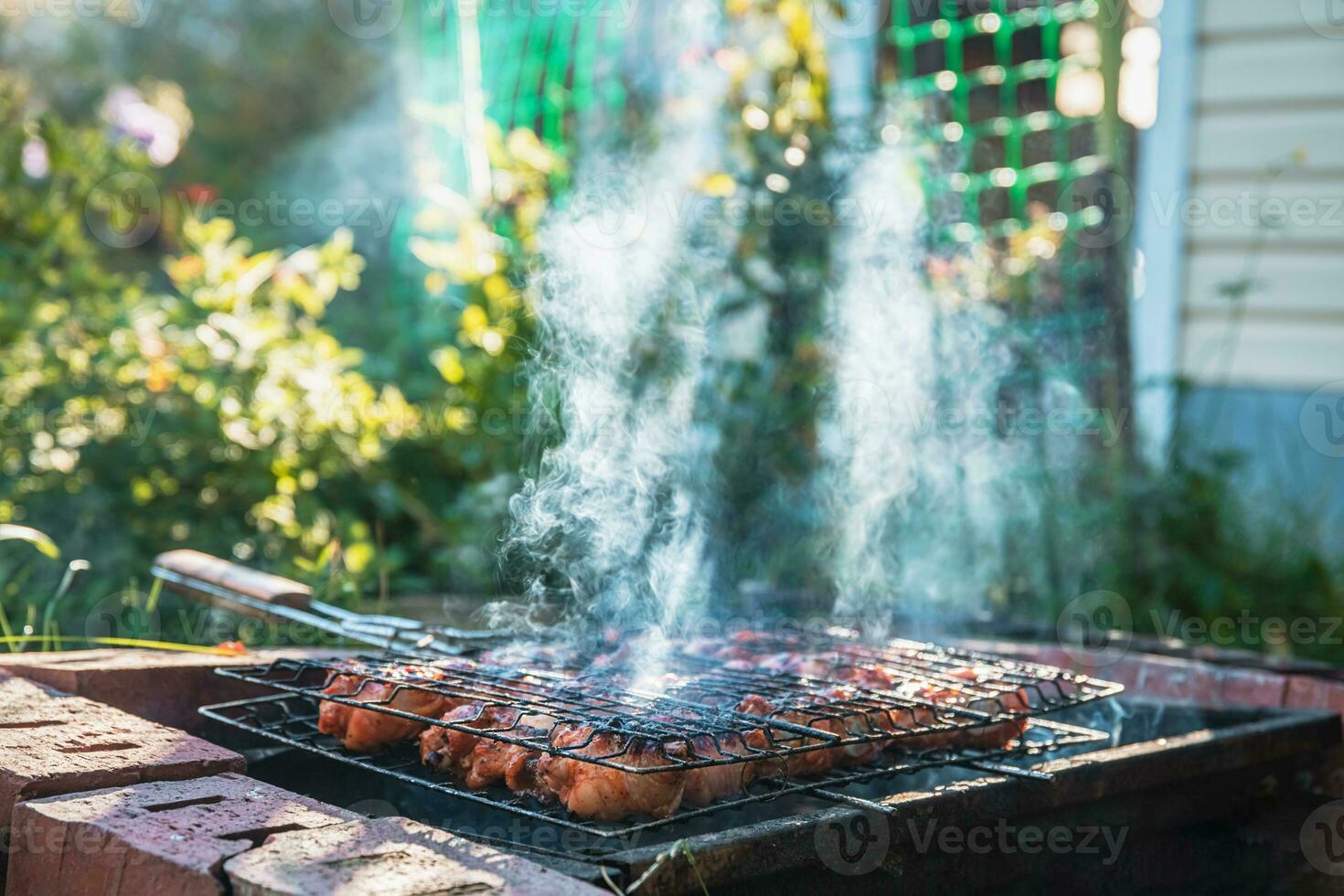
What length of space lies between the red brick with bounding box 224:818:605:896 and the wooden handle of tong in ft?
4.41

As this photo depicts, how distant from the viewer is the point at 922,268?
6.17m

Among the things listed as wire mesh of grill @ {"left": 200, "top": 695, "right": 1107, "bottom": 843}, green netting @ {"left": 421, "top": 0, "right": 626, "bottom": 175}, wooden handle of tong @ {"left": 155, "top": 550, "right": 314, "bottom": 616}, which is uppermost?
green netting @ {"left": 421, "top": 0, "right": 626, "bottom": 175}

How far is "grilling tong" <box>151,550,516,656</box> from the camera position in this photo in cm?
334

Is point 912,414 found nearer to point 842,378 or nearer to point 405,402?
point 842,378

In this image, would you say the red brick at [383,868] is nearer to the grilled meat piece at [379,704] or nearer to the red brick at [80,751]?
the red brick at [80,751]

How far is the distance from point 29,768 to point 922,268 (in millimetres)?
4720

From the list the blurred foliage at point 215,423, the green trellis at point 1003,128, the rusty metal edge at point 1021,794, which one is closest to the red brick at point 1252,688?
the rusty metal edge at point 1021,794

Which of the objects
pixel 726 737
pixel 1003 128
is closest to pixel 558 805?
pixel 726 737

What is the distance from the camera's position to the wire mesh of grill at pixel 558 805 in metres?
2.34

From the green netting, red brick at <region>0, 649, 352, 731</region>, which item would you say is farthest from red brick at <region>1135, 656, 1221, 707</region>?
the green netting

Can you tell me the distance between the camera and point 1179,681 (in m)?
4.02

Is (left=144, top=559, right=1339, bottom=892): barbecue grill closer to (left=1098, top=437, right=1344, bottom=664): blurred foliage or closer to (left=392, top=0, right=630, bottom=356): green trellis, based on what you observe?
(left=1098, top=437, right=1344, bottom=664): blurred foliage

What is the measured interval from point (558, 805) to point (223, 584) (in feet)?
4.71

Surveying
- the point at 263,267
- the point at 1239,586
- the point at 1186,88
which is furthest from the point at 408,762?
the point at 1186,88
